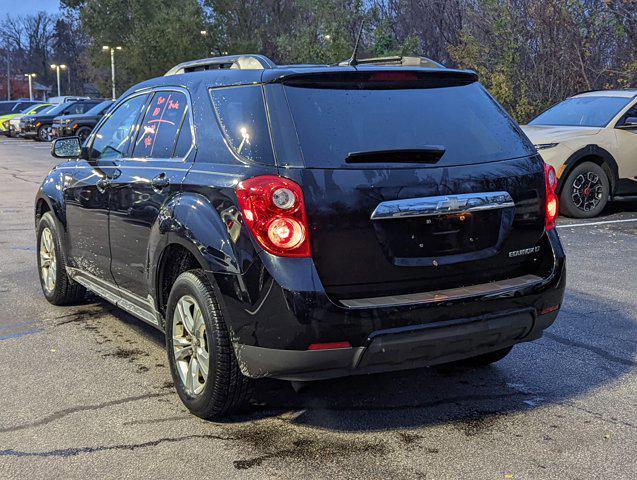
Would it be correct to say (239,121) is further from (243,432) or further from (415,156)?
(243,432)

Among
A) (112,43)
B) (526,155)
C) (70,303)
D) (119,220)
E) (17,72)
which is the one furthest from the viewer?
(17,72)

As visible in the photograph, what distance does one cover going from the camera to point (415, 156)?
366 cm

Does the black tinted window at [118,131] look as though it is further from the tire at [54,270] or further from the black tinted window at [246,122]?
the black tinted window at [246,122]

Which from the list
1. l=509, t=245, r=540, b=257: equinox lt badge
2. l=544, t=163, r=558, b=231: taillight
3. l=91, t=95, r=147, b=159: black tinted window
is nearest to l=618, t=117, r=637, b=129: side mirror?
l=544, t=163, r=558, b=231: taillight

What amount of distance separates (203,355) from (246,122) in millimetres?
1163

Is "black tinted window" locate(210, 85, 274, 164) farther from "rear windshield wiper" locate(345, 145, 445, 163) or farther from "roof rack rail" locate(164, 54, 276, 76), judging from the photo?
"rear windshield wiper" locate(345, 145, 445, 163)

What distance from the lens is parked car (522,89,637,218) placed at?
10.7 metres

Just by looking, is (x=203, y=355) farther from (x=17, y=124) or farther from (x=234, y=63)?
(x=17, y=124)

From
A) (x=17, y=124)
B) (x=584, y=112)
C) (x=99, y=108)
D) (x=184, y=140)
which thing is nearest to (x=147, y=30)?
(x=17, y=124)

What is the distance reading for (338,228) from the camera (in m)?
3.43

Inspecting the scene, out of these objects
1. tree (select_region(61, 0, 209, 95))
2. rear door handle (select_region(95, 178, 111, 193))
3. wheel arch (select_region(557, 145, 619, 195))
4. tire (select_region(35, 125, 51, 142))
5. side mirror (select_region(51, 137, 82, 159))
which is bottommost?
tire (select_region(35, 125, 51, 142))

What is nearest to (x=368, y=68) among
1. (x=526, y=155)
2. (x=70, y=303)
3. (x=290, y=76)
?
(x=290, y=76)

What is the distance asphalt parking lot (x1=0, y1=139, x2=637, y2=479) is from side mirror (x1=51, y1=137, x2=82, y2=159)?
4.04 ft

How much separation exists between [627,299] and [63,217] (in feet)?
14.7
